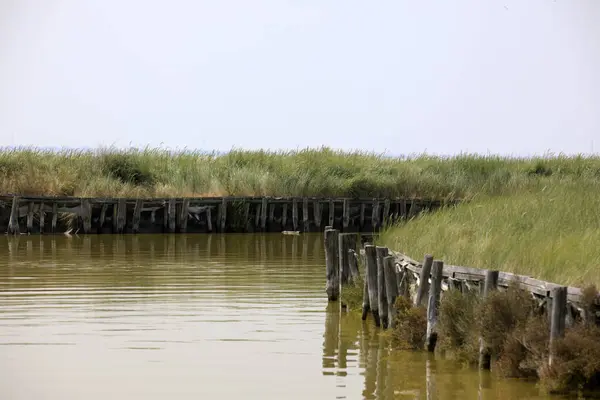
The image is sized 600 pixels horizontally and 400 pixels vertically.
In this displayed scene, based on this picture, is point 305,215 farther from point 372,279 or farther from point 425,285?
point 425,285

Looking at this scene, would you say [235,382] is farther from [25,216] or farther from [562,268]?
[25,216]

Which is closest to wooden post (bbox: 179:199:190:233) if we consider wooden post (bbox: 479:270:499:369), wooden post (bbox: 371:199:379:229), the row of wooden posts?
wooden post (bbox: 371:199:379:229)

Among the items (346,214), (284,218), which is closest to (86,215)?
(284,218)

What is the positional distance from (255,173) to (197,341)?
28278 mm

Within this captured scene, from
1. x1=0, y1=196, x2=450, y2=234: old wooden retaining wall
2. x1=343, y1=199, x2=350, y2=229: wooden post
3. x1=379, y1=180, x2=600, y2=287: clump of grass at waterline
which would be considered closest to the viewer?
x1=379, y1=180, x2=600, y2=287: clump of grass at waterline

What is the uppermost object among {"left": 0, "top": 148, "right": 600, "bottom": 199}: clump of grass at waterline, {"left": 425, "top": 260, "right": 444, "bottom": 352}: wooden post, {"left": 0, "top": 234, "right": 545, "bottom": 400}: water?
{"left": 0, "top": 148, "right": 600, "bottom": 199}: clump of grass at waterline

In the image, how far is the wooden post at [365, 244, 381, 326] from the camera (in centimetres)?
1723

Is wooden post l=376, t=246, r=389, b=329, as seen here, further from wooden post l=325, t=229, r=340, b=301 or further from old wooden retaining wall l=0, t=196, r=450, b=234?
old wooden retaining wall l=0, t=196, r=450, b=234

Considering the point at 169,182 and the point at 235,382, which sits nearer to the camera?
the point at 235,382

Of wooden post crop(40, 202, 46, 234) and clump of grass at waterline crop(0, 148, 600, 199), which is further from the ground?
clump of grass at waterline crop(0, 148, 600, 199)

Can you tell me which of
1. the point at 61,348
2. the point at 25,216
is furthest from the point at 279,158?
the point at 61,348

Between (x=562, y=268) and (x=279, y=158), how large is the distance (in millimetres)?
34359

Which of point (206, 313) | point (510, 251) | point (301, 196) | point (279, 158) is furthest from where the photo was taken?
point (279, 158)

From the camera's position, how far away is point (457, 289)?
14.7 meters
